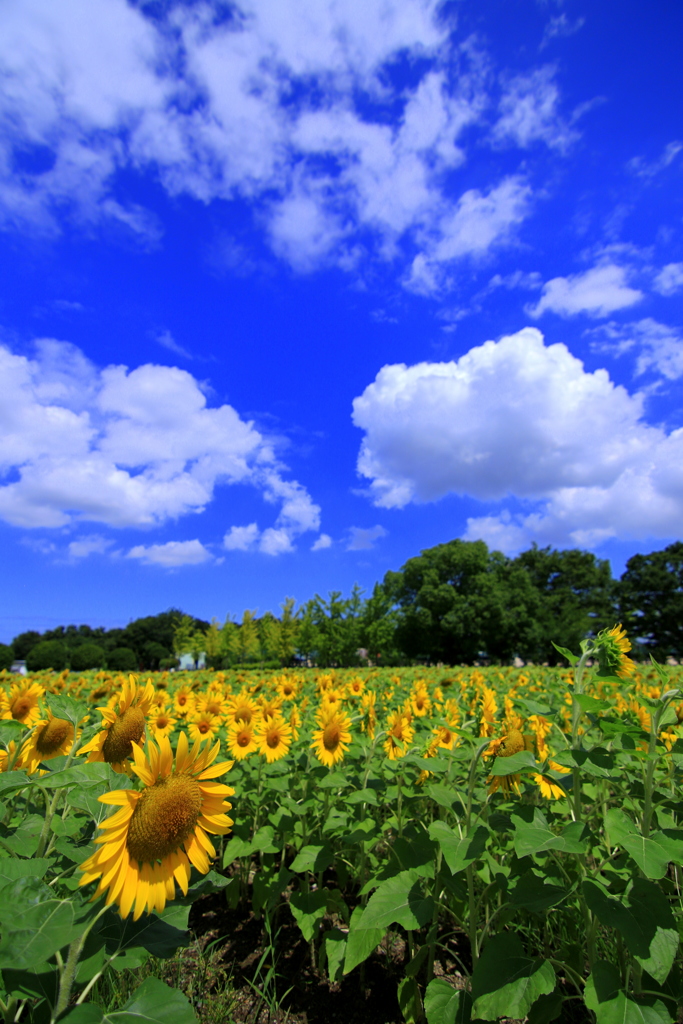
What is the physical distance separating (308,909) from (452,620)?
130 ft

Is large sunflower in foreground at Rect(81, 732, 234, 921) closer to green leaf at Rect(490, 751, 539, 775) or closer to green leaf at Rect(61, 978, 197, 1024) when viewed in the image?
green leaf at Rect(61, 978, 197, 1024)

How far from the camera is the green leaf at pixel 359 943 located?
7.47 ft

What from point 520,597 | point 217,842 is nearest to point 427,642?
point 520,597

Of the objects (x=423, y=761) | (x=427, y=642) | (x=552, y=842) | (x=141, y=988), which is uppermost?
(x=427, y=642)

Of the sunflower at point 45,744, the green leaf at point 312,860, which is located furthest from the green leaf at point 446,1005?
the sunflower at point 45,744

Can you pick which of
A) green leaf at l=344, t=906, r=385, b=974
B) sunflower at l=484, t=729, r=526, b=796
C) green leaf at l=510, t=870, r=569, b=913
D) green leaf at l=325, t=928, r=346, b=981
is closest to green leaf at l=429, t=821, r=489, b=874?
green leaf at l=510, t=870, r=569, b=913

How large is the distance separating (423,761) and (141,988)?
1.54 metres

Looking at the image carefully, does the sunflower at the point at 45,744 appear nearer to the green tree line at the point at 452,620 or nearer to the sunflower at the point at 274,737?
the sunflower at the point at 274,737

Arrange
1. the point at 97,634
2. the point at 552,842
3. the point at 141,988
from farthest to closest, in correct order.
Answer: the point at 97,634 < the point at 552,842 < the point at 141,988

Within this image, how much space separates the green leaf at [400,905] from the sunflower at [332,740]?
1395mm

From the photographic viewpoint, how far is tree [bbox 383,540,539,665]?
1629 inches

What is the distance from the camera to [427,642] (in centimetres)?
4312

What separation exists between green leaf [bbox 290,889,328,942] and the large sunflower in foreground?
192 centimetres

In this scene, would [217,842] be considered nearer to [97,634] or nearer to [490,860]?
[490,860]
